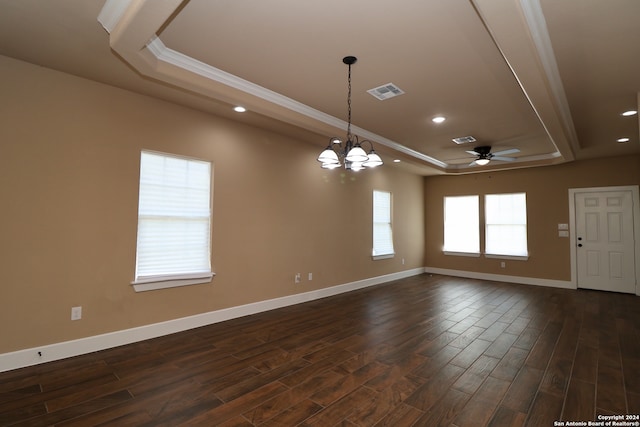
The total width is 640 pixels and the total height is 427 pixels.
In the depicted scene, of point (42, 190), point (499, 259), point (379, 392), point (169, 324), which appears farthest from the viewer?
point (499, 259)

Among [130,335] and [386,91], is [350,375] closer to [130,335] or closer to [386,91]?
[130,335]

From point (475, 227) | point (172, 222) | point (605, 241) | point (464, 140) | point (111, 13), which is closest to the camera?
point (111, 13)

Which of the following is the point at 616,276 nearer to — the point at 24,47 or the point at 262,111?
the point at 262,111

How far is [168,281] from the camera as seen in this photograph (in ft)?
12.5

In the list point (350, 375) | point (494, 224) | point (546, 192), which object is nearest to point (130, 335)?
point (350, 375)

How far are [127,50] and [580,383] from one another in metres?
4.74

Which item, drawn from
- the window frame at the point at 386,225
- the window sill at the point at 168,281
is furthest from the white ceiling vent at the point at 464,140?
the window sill at the point at 168,281

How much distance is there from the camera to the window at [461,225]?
26.9 ft

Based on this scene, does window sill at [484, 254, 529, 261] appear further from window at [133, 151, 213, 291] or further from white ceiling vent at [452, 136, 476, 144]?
window at [133, 151, 213, 291]

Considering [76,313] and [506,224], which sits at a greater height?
[506,224]

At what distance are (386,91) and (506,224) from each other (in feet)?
18.9

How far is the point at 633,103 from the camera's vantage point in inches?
153

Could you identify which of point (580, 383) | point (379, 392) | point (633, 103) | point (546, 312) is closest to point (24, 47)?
point (379, 392)

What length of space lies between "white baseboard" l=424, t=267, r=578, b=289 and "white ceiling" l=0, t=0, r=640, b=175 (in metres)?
3.69
